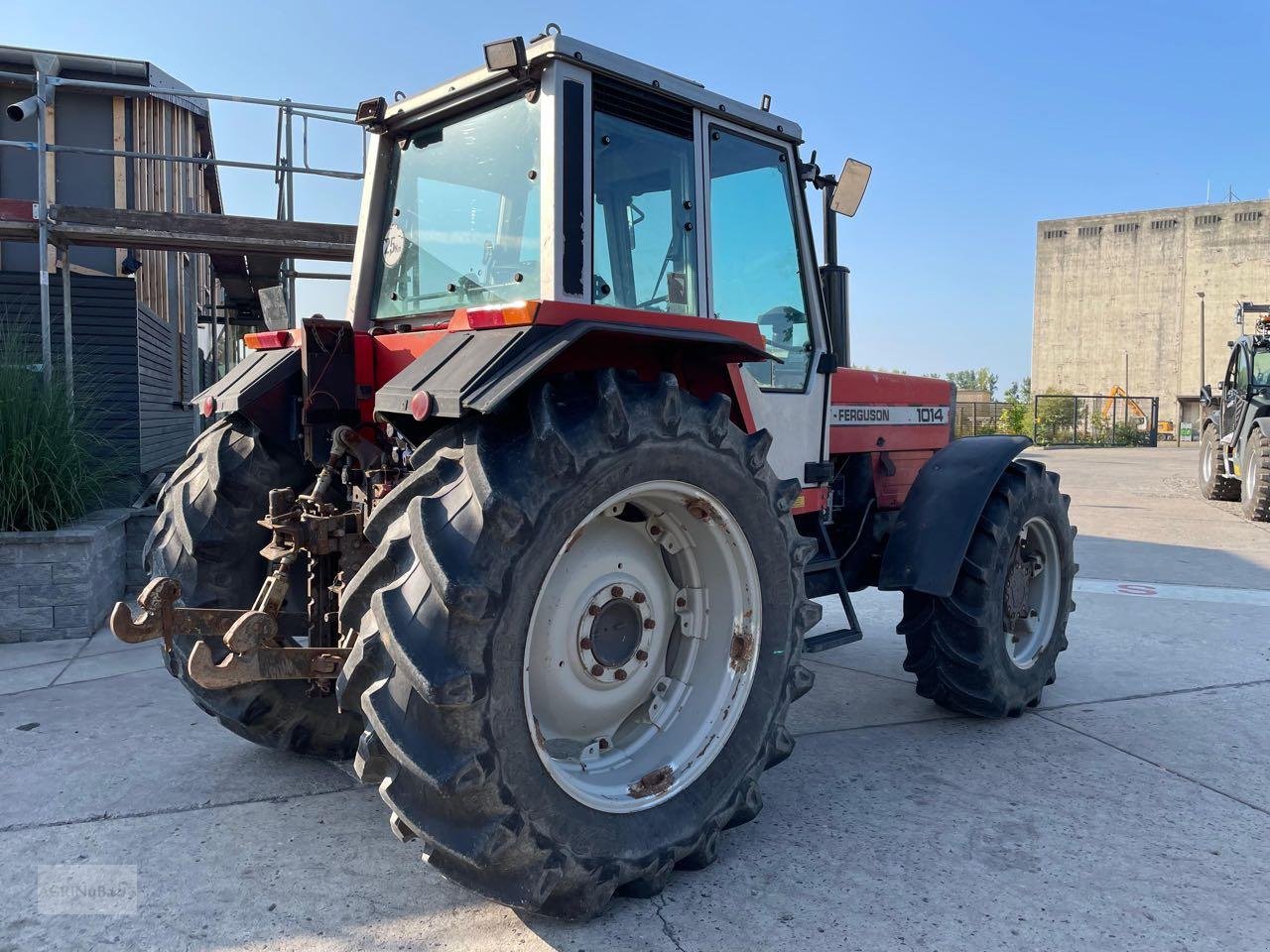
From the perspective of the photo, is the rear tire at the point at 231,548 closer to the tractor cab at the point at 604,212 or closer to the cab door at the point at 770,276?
the tractor cab at the point at 604,212

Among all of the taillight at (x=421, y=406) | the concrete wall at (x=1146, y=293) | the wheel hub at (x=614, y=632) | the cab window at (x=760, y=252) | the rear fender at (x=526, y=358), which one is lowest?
A: the wheel hub at (x=614, y=632)

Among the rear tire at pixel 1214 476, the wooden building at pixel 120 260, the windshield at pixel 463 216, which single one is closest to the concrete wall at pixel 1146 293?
the rear tire at pixel 1214 476

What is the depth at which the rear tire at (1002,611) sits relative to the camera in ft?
13.5

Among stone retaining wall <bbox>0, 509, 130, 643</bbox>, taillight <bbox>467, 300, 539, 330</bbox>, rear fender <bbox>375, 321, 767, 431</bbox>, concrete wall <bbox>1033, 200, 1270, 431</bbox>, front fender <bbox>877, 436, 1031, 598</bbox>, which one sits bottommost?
stone retaining wall <bbox>0, 509, 130, 643</bbox>

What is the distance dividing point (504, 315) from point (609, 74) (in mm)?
1011

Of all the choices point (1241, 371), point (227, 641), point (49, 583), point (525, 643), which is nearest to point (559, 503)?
point (525, 643)

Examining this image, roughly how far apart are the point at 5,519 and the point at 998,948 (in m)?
5.98

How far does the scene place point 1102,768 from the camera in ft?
12.6

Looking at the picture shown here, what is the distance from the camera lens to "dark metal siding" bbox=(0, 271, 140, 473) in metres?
8.51

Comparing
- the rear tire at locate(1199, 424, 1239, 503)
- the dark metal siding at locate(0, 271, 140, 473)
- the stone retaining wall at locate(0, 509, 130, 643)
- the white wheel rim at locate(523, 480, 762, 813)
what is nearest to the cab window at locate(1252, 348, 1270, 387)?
the rear tire at locate(1199, 424, 1239, 503)

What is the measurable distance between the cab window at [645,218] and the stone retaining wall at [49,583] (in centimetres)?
435

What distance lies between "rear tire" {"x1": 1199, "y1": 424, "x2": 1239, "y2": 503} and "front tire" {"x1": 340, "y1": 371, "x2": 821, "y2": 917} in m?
14.7

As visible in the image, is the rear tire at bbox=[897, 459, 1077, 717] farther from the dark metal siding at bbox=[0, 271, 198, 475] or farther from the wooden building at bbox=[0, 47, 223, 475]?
the dark metal siding at bbox=[0, 271, 198, 475]

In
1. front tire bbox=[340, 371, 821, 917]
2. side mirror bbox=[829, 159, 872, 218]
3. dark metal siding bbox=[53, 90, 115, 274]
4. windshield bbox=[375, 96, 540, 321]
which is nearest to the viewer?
front tire bbox=[340, 371, 821, 917]
